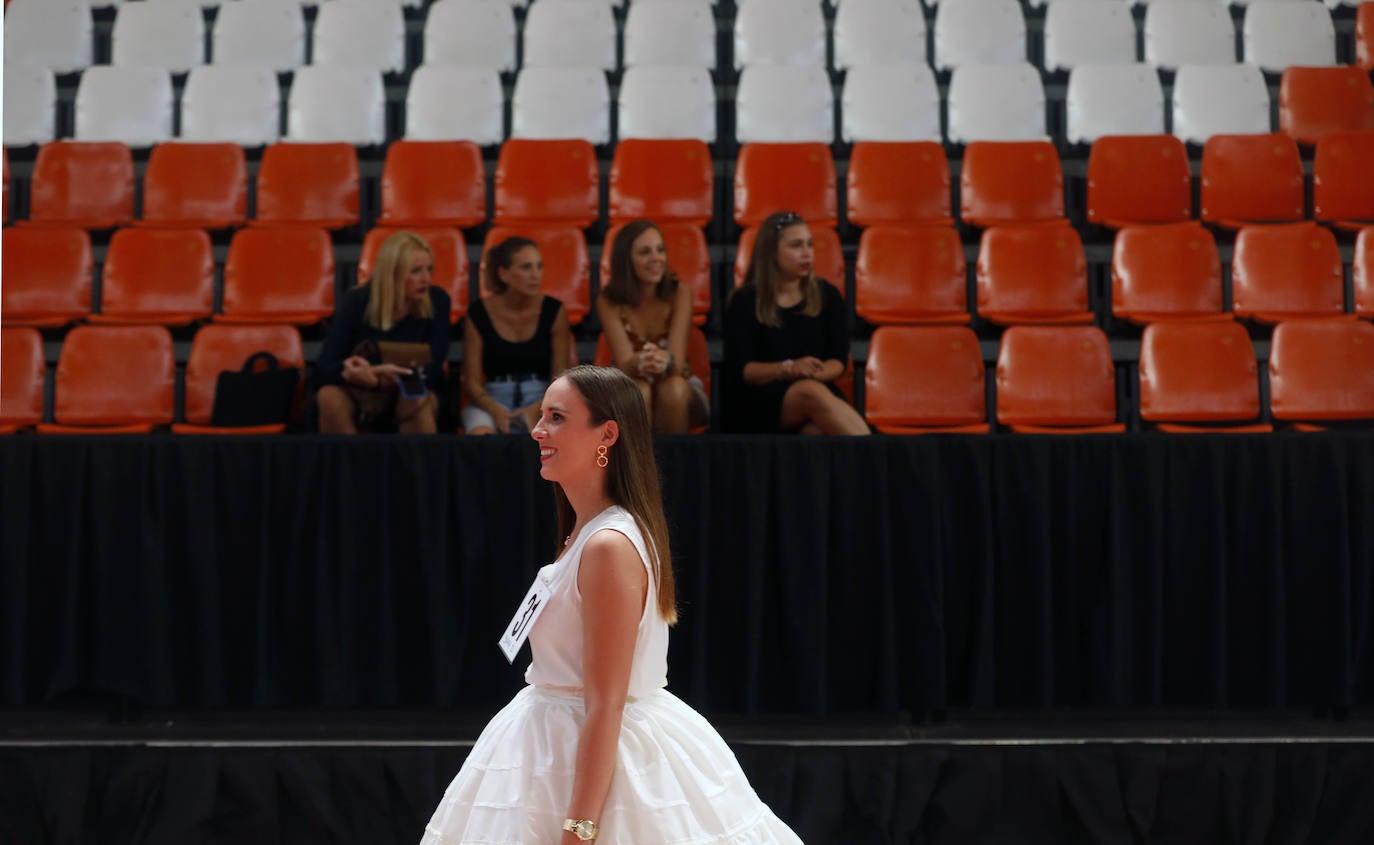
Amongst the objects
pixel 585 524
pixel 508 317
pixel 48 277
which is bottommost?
pixel 585 524

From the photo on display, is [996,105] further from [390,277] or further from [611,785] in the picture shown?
[611,785]

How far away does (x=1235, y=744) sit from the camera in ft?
10.8

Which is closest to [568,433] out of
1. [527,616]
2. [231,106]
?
[527,616]

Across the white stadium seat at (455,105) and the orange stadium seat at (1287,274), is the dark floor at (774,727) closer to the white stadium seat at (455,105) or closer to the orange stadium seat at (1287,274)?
the orange stadium seat at (1287,274)

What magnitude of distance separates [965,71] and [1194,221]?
1.23 m

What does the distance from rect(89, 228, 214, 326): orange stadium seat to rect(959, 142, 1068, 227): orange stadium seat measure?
305 centimetres

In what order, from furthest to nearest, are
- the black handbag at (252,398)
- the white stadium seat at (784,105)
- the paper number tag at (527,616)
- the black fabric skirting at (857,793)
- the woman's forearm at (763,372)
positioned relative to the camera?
the white stadium seat at (784,105) → the black handbag at (252,398) → the woman's forearm at (763,372) → the black fabric skirting at (857,793) → the paper number tag at (527,616)

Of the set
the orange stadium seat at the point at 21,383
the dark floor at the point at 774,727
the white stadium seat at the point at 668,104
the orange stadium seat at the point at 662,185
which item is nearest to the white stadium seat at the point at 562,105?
the white stadium seat at the point at 668,104

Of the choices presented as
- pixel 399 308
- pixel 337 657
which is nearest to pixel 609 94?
pixel 399 308

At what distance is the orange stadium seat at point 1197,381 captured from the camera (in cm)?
484

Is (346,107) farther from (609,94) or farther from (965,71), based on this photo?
(965,71)

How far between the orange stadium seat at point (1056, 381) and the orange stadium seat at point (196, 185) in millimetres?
3183

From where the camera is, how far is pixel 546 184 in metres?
5.73

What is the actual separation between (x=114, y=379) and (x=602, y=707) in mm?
3938
